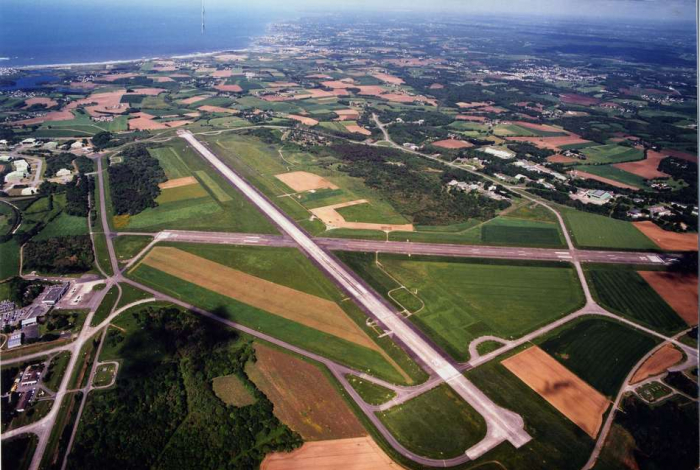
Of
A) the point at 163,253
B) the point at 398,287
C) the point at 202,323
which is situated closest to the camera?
the point at 202,323

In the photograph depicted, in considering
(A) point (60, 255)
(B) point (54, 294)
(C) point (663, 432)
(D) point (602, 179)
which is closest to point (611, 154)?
(D) point (602, 179)

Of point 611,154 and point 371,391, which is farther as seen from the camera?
point 611,154

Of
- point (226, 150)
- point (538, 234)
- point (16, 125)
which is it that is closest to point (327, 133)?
point (226, 150)

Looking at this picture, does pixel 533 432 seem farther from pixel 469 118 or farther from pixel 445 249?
pixel 469 118

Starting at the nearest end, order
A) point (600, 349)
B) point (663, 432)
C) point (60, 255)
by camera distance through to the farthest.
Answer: point (663, 432) < point (600, 349) < point (60, 255)

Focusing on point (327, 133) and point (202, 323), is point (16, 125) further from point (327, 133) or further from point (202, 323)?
point (202, 323)

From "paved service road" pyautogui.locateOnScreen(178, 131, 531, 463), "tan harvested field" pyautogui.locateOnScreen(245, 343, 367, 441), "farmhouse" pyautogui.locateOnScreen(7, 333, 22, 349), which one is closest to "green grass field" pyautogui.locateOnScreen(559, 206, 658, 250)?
"paved service road" pyautogui.locateOnScreen(178, 131, 531, 463)

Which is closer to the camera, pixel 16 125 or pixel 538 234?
pixel 538 234
